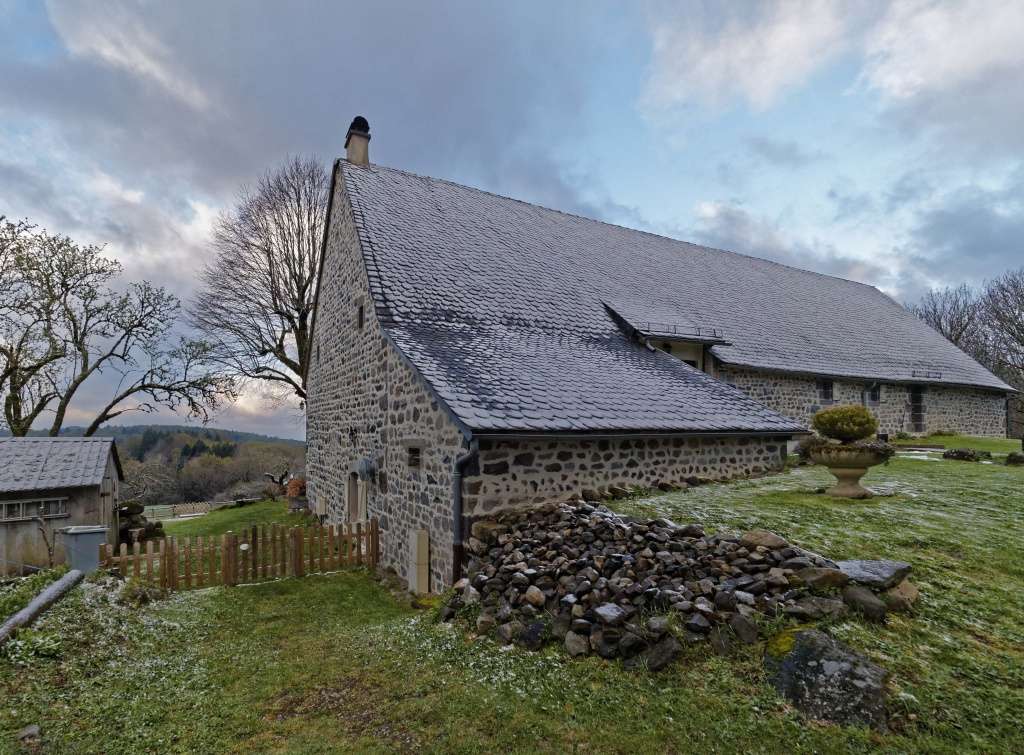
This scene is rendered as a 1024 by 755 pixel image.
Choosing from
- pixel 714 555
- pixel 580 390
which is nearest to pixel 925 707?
pixel 714 555

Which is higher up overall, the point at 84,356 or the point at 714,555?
the point at 84,356

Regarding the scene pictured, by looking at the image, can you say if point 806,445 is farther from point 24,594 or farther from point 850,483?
point 24,594

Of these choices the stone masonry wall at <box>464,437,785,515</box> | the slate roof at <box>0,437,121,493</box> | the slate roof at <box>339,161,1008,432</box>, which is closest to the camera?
the stone masonry wall at <box>464,437,785,515</box>

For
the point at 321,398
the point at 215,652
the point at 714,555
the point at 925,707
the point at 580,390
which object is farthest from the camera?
the point at 321,398

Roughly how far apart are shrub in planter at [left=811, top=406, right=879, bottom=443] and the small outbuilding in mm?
12507

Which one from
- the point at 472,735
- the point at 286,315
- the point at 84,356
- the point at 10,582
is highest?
the point at 286,315

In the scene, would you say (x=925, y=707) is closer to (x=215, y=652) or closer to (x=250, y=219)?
(x=215, y=652)

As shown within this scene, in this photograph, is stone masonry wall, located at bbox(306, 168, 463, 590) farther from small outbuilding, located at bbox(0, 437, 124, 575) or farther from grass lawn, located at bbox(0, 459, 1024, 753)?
small outbuilding, located at bbox(0, 437, 124, 575)

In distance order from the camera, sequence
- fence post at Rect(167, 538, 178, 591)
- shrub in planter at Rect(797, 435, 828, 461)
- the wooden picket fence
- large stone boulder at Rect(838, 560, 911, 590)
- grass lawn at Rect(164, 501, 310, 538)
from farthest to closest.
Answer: grass lawn at Rect(164, 501, 310, 538)
shrub in planter at Rect(797, 435, 828, 461)
fence post at Rect(167, 538, 178, 591)
the wooden picket fence
large stone boulder at Rect(838, 560, 911, 590)

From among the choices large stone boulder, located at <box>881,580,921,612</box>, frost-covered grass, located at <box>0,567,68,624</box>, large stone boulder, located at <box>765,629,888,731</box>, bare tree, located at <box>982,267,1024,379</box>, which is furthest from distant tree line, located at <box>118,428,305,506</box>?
bare tree, located at <box>982,267,1024,379</box>

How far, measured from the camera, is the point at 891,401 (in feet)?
60.6

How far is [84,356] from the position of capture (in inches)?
732

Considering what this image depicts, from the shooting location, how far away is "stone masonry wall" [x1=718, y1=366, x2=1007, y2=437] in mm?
15242

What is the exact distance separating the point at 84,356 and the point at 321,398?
34.5ft
